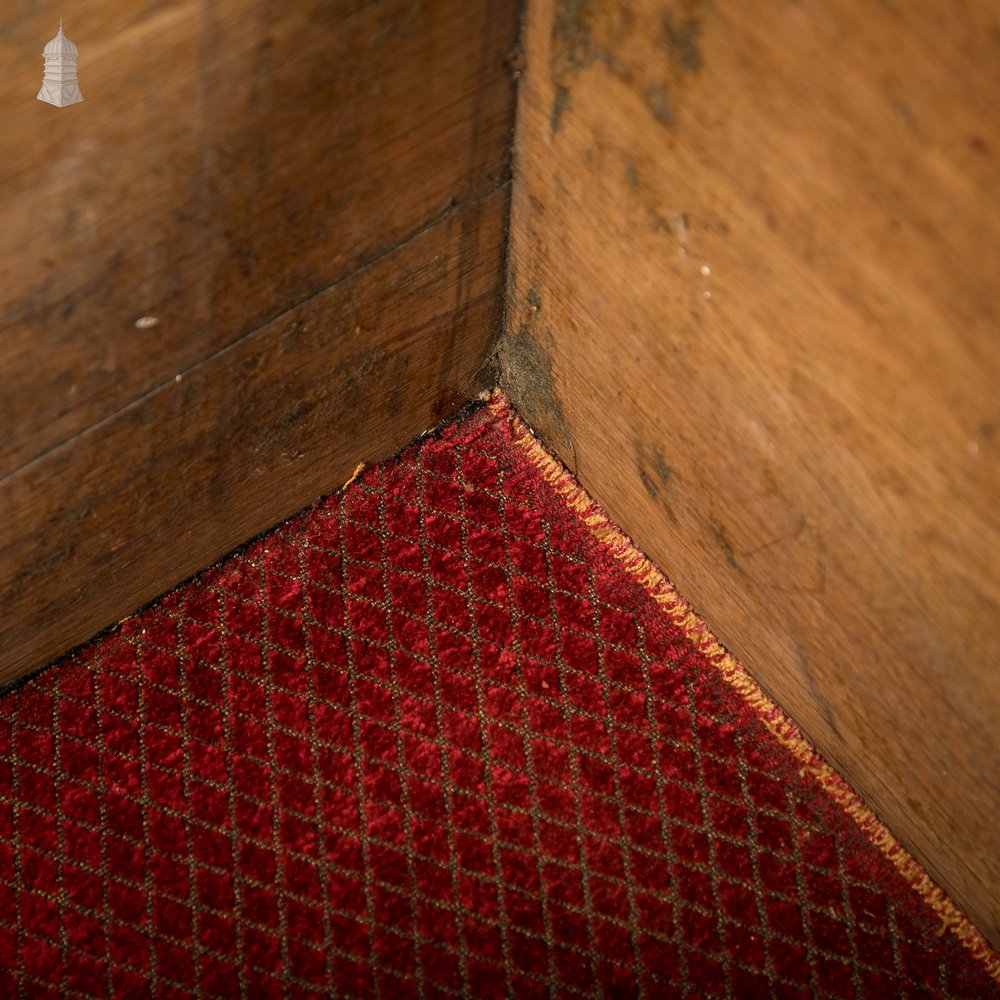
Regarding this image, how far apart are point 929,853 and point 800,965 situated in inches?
8.2

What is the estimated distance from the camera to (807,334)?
3.76ft

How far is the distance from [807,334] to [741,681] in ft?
2.28

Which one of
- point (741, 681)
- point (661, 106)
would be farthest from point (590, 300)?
point (741, 681)

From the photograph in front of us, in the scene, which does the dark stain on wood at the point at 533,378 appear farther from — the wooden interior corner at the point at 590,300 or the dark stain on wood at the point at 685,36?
the dark stain on wood at the point at 685,36

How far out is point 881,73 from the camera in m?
0.92

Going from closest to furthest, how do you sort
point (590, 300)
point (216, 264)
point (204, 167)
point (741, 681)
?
point (204, 167) < point (216, 264) < point (590, 300) < point (741, 681)

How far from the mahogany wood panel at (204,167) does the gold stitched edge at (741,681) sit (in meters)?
0.50

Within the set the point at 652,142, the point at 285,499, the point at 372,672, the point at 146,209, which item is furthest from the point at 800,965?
the point at 146,209

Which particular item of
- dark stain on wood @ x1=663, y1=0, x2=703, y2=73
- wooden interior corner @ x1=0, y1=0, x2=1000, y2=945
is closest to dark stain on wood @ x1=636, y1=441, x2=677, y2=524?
wooden interior corner @ x1=0, y1=0, x2=1000, y2=945

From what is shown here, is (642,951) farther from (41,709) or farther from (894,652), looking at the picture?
(41,709)

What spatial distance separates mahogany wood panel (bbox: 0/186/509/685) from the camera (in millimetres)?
1416

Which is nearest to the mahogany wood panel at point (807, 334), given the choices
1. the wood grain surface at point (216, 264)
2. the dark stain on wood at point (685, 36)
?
the dark stain on wood at point (685, 36)

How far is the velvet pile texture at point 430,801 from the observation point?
61.3 inches

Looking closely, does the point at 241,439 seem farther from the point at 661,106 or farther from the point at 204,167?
the point at 661,106
